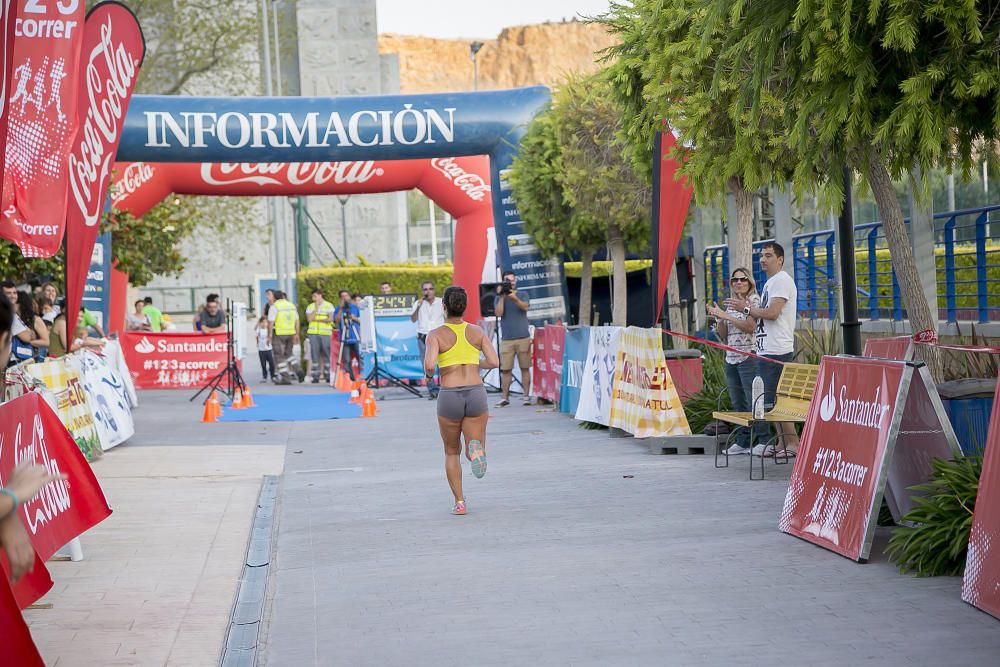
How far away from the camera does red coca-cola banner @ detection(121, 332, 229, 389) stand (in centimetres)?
2669

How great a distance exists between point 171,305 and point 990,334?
5714 centimetres

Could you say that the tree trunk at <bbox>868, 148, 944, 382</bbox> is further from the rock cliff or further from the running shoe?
the rock cliff

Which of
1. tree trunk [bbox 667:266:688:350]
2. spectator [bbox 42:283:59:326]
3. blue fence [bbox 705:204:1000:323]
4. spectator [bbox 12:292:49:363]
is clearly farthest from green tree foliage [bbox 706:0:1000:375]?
spectator [bbox 42:283:59:326]

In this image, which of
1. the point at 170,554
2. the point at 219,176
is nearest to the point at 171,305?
the point at 219,176

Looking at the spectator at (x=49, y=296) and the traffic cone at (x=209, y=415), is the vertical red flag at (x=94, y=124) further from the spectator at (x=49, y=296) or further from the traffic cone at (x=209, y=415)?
the traffic cone at (x=209, y=415)

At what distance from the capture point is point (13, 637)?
428 centimetres

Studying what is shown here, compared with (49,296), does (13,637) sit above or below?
below

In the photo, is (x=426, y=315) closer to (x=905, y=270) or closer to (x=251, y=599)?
(x=905, y=270)

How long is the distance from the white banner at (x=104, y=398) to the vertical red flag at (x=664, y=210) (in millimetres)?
6040

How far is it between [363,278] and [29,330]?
2393 centimetres

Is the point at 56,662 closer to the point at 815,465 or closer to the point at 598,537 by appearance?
the point at 598,537

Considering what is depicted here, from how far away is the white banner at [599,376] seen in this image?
15.0m

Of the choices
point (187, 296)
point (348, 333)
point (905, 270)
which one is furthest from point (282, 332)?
point (187, 296)

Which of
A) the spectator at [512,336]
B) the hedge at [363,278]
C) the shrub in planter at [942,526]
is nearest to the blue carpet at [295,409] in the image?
the spectator at [512,336]
